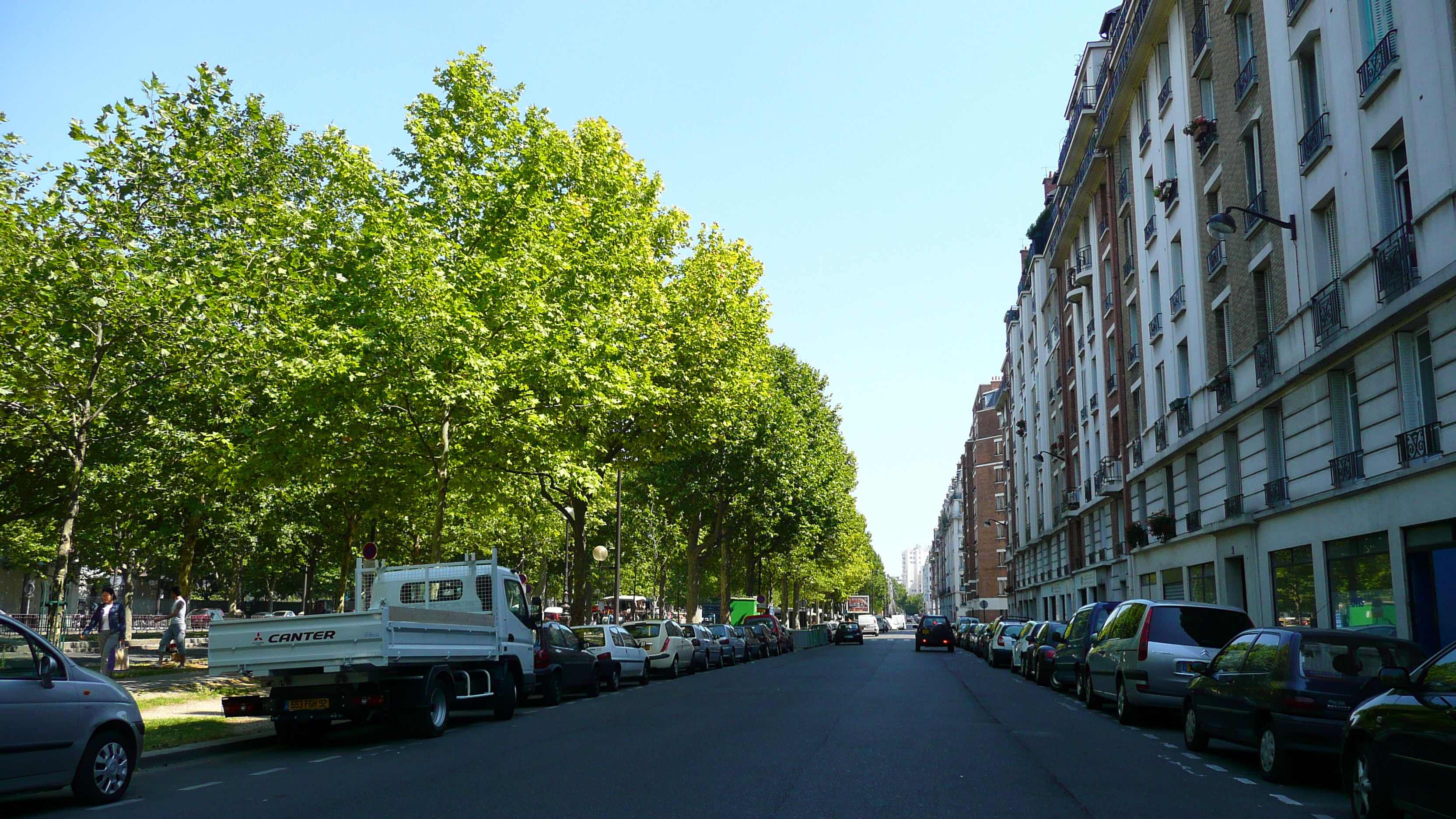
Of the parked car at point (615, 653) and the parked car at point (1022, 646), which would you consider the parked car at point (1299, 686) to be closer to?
the parked car at point (615, 653)

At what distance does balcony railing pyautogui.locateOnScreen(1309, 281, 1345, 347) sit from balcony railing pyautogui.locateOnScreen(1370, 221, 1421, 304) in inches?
55.2

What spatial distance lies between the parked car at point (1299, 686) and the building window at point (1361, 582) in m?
7.74

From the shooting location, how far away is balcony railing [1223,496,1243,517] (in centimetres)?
2433

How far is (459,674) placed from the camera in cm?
1572

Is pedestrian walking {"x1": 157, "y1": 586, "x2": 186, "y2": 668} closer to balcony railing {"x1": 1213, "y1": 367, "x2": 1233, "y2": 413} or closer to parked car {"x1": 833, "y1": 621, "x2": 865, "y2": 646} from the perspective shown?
balcony railing {"x1": 1213, "y1": 367, "x2": 1233, "y2": 413}

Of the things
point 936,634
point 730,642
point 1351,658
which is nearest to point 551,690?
point 1351,658

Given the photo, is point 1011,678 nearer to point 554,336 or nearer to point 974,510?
point 554,336

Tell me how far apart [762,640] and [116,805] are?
3917 centimetres

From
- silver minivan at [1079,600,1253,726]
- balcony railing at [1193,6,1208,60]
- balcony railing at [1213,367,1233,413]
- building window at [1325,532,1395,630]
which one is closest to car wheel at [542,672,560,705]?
silver minivan at [1079,600,1253,726]

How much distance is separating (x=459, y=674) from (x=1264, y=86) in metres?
18.4

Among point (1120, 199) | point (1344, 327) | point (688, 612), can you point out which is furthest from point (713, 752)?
point (688, 612)

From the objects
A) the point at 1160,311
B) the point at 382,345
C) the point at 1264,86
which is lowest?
the point at 382,345

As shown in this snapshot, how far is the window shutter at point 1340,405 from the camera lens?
1906 cm

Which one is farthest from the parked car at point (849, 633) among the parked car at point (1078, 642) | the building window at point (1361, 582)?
the building window at point (1361, 582)
